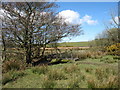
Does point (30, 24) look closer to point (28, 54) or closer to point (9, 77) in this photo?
point (28, 54)

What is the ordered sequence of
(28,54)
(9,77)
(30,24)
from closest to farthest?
1. (9,77)
2. (30,24)
3. (28,54)

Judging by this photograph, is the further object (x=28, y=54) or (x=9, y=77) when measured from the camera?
(x=28, y=54)

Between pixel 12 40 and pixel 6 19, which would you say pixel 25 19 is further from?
pixel 12 40

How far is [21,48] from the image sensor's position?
5.80m

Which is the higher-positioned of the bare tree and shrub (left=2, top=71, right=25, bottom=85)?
the bare tree

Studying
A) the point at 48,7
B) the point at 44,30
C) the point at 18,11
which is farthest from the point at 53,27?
the point at 18,11

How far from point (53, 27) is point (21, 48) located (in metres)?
2.19

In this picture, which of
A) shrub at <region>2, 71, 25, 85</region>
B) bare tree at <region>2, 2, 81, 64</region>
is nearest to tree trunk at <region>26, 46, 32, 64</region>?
bare tree at <region>2, 2, 81, 64</region>

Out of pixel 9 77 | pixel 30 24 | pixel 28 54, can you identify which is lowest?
pixel 9 77

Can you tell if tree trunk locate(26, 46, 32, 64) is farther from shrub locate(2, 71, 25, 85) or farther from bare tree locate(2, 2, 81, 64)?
shrub locate(2, 71, 25, 85)

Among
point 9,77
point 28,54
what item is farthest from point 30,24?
point 9,77

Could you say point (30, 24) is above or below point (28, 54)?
above

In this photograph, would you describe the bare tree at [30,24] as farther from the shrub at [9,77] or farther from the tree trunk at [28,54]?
the shrub at [9,77]

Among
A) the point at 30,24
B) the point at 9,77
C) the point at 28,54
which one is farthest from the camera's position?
the point at 28,54
